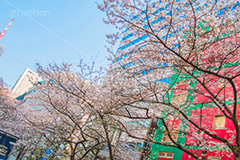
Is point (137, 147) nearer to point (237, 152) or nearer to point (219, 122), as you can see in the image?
point (219, 122)

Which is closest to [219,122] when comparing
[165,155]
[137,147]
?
[165,155]

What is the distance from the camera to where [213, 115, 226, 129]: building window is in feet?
33.1

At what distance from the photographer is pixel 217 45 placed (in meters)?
6.92

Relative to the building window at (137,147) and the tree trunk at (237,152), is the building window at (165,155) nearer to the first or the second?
the building window at (137,147)

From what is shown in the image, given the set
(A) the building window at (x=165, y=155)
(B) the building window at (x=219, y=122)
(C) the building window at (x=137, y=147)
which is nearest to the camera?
(B) the building window at (x=219, y=122)

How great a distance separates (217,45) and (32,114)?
627 inches

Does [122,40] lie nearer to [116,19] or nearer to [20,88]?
[116,19]

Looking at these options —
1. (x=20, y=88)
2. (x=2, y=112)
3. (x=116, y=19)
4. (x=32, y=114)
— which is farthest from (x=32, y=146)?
(x=20, y=88)

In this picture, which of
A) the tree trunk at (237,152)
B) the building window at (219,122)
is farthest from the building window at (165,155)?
the tree trunk at (237,152)

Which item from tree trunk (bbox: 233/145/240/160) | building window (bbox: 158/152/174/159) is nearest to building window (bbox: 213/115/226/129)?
building window (bbox: 158/152/174/159)

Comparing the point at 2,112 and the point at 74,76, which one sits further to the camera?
the point at 2,112

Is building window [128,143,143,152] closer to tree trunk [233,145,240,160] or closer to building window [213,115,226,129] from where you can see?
building window [213,115,226,129]

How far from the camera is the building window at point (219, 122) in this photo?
1010 centimetres

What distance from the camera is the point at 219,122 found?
1034 cm
